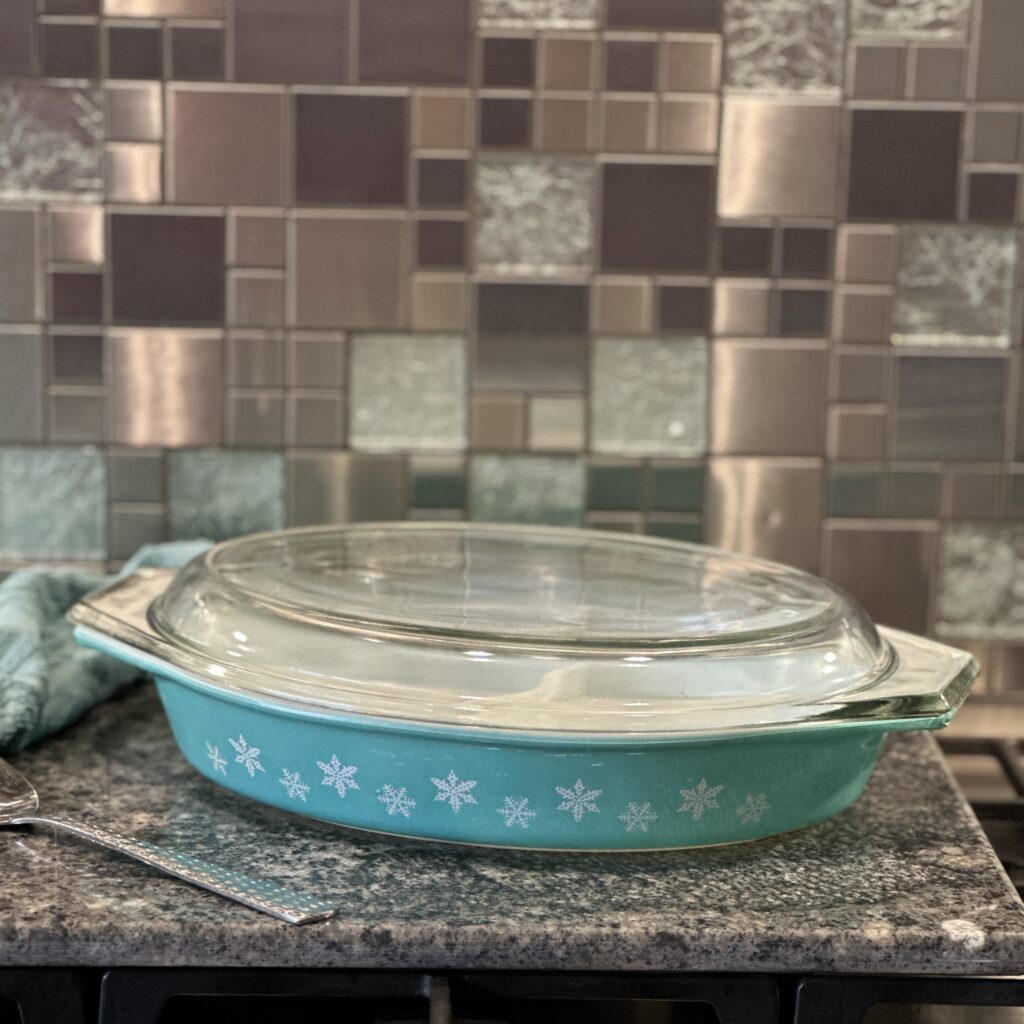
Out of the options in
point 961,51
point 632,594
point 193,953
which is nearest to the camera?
point 193,953

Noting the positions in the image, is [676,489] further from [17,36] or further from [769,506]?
[17,36]

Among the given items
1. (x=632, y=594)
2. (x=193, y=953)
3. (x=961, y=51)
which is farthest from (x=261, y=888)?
(x=961, y=51)

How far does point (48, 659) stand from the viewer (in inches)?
28.5

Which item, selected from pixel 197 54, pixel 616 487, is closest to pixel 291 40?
pixel 197 54

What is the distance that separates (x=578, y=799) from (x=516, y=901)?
49 mm

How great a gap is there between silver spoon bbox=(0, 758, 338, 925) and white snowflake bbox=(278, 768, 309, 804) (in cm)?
5

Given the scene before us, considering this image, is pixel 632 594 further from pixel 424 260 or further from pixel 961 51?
pixel 961 51

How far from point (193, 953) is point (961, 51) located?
0.76 meters

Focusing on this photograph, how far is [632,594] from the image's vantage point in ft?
2.14

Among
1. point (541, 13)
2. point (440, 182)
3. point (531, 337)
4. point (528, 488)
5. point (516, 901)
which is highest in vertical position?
point (541, 13)

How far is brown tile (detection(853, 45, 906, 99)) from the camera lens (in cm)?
88

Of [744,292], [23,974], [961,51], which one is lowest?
[23,974]

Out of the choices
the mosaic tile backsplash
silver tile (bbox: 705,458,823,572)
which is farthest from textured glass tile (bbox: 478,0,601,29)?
silver tile (bbox: 705,458,823,572)

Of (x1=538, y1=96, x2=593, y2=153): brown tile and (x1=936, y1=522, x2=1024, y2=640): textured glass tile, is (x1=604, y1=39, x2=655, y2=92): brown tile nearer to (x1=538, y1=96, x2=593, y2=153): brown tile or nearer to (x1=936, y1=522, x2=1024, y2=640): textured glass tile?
(x1=538, y1=96, x2=593, y2=153): brown tile
